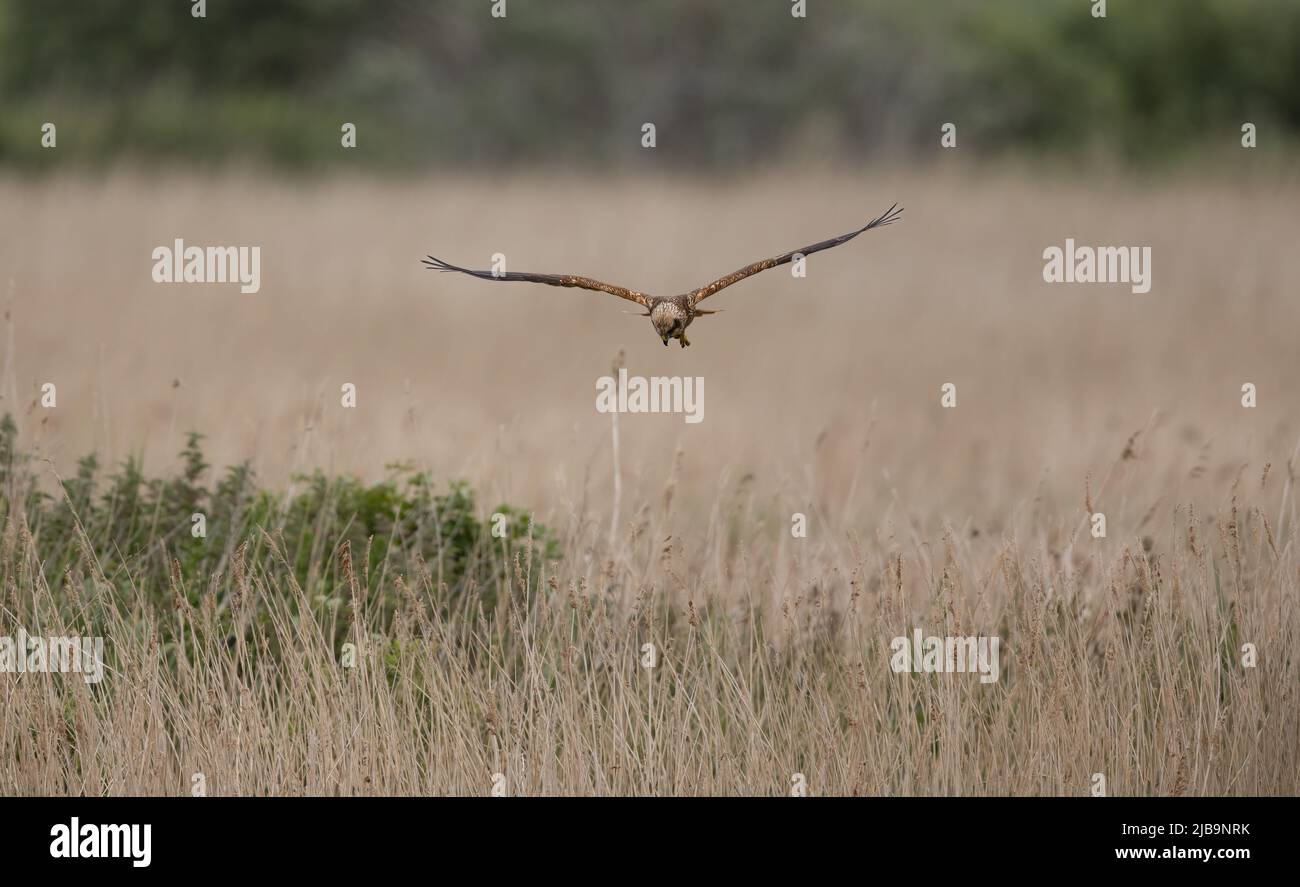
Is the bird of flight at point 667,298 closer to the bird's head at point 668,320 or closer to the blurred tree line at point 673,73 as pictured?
the bird's head at point 668,320

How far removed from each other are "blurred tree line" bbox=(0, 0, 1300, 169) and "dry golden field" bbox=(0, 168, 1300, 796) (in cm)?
684

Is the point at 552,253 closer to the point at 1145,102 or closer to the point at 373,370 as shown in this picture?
the point at 373,370

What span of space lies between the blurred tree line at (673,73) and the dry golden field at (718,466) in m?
6.84

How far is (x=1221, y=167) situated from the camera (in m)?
30.9

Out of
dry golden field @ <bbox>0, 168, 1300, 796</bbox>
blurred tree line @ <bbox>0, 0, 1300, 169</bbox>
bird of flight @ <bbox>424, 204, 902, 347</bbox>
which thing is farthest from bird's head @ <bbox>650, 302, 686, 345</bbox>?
blurred tree line @ <bbox>0, 0, 1300, 169</bbox>

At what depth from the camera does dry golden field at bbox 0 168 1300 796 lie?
6.47m

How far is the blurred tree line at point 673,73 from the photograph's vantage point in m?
37.5

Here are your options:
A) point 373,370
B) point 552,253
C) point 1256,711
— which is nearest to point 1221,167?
point 552,253

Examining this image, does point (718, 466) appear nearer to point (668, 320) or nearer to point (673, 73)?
point (668, 320)

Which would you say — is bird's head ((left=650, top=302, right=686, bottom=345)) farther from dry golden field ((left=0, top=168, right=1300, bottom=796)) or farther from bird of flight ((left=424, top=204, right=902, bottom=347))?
dry golden field ((left=0, top=168, right=1300, bottom=796))

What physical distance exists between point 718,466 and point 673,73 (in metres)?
25.8

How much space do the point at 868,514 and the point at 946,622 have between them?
20.0 ft

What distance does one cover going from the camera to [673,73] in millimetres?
38969

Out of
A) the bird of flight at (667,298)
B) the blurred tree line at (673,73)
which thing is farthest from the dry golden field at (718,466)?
the blurred tree line at (673,73)
